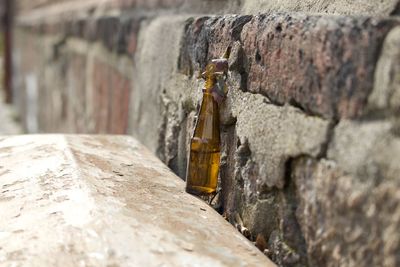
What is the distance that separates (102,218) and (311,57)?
450 mm

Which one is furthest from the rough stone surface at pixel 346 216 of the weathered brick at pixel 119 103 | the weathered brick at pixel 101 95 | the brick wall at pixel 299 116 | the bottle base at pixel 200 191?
the weathered brick at pixel 101 95

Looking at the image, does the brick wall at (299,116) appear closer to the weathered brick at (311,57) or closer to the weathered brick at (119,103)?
the weathered brick at (311,57)

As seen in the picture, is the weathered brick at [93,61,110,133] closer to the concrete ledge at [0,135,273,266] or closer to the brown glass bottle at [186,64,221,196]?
the concrete ledge at [0,135,273,266]

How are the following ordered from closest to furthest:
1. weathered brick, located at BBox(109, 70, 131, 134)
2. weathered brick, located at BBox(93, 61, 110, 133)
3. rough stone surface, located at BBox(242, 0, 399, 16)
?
rough stone surface, located at BBox(242, 0, 399, 16)
weathered brick, located at BBox(109, 70, 131, 134)
weathered brick, located at BBox(93, 61, 110, 133)

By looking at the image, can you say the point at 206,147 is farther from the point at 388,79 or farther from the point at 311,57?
the point at 388,79

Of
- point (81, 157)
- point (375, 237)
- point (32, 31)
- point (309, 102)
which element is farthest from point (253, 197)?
point (32, 31)

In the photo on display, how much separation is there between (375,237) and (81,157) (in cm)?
88

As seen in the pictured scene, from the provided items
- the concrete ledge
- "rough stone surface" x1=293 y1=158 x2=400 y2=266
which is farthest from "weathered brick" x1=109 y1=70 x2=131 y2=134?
"rough stone surface" x1=293 y1=158 x2=400 y2=266

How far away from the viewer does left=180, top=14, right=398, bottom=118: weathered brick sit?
2.84 feet

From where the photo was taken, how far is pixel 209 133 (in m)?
1.36

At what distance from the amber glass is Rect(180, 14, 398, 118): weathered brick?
13cm

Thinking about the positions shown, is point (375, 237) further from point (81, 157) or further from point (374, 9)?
point (81, 157)

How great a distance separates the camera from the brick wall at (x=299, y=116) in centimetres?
83

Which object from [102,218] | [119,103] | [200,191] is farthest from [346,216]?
[119,103]
